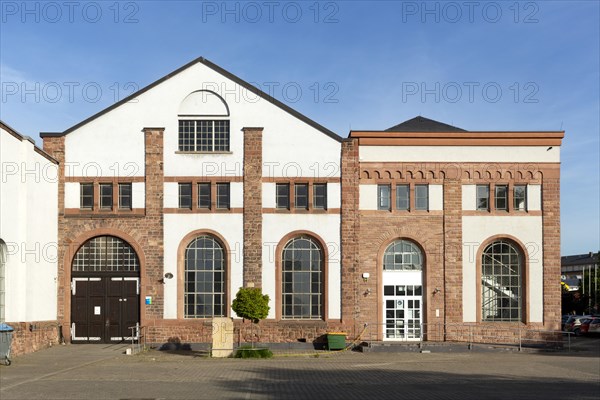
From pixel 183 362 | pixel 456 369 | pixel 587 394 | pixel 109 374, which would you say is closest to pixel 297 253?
pixel 183 362

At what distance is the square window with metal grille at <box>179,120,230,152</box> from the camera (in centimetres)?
3272

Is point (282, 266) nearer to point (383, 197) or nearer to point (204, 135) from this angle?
point (383, 197)

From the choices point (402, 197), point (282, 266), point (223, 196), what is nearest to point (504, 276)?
point (402, 197)

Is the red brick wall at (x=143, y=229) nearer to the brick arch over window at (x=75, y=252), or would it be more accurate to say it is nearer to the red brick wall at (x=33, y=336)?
the brick arch over window at (x=75, y=252)

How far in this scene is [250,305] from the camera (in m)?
29.1

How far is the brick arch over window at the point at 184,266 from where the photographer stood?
32031 mm

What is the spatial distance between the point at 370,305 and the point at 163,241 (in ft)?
30.1

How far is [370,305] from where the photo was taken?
3288cm

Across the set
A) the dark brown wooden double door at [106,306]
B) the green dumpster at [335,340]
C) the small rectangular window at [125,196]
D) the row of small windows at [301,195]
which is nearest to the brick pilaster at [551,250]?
the green dumpster at [335,340]

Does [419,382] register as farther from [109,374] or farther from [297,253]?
[297,253]

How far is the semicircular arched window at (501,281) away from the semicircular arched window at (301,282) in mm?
7255

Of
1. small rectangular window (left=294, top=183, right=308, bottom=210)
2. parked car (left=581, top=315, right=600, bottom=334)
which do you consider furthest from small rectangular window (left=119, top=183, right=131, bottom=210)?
parked car (left=581, top=315, right=600, bottom=334)

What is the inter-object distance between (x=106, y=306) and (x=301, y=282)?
8242 millimetres

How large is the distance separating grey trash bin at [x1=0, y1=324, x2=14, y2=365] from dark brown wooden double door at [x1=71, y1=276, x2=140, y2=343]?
7.50m
